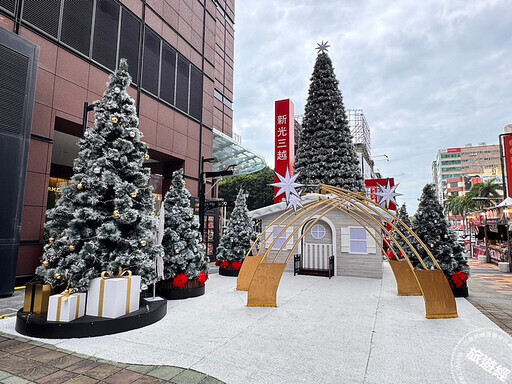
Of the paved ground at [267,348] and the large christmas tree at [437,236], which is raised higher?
the large christmas tree at [437,236]

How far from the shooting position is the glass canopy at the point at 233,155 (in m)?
21.6

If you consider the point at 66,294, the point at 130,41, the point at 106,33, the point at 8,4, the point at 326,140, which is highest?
the point at 130,41

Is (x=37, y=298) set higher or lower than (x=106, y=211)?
lower

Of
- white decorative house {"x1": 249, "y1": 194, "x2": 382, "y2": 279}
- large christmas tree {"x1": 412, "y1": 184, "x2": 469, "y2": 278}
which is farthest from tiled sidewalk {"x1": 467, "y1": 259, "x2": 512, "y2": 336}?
white decorative house {"x1": 249, "y1": 194, "x2": 382, "y2": 279}

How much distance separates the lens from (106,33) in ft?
40.5

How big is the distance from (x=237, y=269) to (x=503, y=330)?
890 cm

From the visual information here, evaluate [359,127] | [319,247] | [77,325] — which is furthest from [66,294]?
[359,127]

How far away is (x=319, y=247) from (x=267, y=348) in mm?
9435

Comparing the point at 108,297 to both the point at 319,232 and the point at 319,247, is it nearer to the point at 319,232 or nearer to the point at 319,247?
the point at 319,247

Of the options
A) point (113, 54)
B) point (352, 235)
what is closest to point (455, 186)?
point (352, 235)

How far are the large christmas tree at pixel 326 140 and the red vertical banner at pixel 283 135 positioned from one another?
109cm

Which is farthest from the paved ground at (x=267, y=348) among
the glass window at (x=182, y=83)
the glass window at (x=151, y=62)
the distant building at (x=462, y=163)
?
the distant building at (x=462, y=163)

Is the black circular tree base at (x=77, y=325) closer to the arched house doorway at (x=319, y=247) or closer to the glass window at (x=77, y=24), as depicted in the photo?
the arched house doorway at (x=319, y=247)

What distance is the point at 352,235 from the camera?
42.9 ft
